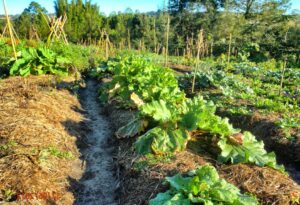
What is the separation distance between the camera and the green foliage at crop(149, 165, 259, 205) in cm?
362

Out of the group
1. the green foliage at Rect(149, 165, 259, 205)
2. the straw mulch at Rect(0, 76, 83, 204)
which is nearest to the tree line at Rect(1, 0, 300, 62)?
the straw mulch at Rect(0, 76, 83, 204)

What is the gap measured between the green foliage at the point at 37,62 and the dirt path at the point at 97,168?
9.37 feet

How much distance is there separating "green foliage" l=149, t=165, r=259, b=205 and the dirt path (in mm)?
1331

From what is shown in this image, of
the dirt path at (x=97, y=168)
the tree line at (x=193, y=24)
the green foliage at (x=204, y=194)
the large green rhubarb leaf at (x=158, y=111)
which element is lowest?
the dirt path at (x=97, y=168)

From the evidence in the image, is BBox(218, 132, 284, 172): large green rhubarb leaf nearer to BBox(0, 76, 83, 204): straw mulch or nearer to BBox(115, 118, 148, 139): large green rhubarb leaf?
BBox(115, 118, 148, 139): large green rhubarb leaf

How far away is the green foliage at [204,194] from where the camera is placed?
362 cm

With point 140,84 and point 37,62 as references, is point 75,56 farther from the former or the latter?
point 140,84

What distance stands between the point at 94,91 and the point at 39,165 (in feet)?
21.4

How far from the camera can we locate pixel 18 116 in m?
6.54

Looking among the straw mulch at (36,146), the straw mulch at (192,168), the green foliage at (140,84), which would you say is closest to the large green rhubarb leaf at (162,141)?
the straw mulch at (192,168)

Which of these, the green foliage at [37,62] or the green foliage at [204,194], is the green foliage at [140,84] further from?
the green foliage at [204,194]

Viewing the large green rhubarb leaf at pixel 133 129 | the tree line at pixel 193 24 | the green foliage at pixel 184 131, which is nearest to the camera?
the green foliage at pixel 184 131

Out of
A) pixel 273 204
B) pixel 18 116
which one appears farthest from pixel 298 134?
pixel 18 116

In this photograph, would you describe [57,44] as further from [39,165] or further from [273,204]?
[273,204]
